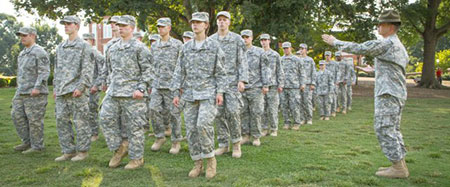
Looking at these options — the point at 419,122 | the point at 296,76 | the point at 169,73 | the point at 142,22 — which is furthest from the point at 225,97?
the point at 142,22

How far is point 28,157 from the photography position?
6.87 meters

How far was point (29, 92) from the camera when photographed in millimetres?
7117

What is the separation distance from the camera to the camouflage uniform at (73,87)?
6410 mm

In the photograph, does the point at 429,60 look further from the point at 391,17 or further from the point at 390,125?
the point at 390,125

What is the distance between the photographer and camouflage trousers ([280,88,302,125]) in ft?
35.7

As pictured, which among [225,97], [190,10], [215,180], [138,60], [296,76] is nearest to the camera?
[215,180]

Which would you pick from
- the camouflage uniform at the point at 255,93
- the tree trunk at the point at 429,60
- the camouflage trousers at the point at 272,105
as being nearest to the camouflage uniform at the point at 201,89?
the camouflage uniform at the point at 255,93

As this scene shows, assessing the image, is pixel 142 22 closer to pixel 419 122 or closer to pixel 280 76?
pixel 280 76

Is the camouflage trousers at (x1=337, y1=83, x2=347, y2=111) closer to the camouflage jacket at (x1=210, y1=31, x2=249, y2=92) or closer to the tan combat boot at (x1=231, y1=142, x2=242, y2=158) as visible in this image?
the tan combat boot at (x1=231, y1=142, x2=242, y2=158)

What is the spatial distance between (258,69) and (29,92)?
4.42 metres

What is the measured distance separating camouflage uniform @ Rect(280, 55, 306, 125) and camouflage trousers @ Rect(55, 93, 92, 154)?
5950 millimetres

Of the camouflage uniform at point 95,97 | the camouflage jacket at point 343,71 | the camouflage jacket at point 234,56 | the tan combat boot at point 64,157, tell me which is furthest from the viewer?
the camouflage jacket at point 343,71

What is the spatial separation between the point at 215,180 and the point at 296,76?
6312 mm

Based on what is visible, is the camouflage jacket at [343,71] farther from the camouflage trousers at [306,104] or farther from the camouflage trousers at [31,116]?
the camouflage trousers at [31,116]
